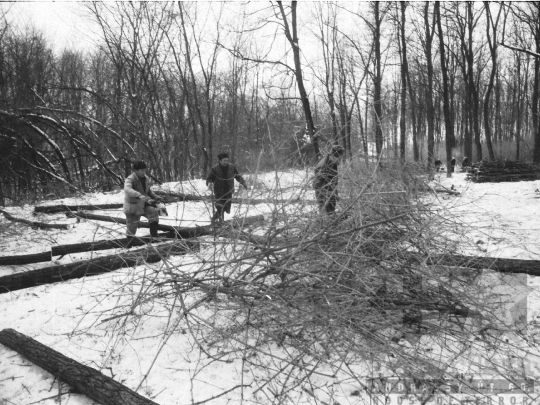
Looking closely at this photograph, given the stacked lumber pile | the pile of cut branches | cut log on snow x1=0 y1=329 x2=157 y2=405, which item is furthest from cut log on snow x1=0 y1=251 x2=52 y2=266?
the stacked lumber pile

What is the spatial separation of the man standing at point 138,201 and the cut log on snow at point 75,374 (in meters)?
3.15

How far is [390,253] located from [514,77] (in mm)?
35891

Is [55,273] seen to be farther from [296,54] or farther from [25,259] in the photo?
[296,54]

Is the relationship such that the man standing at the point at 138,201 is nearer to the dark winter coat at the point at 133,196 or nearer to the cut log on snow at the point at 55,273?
the dark winter coat at the point at 133,196

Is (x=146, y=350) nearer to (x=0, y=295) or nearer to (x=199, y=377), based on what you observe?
(x=199, y=377)

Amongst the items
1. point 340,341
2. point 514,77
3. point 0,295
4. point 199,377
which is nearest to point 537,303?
point 340,341

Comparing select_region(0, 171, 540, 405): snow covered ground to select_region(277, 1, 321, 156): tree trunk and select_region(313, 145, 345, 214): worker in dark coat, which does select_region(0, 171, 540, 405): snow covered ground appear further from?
select_region(277, 1, 321, 156): tree trunk

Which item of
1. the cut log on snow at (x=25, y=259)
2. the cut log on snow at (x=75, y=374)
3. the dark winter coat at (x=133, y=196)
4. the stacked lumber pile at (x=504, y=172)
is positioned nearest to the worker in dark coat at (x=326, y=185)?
the cut log on snow at (x=75, y=374)

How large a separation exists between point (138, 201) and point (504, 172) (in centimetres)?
1349

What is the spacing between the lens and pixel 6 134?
1029 centimetres

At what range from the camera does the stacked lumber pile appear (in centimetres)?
1370

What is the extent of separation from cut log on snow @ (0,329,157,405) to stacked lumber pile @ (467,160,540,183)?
13.1 meters

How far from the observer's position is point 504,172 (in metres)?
14.6

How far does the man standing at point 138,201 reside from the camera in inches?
261
